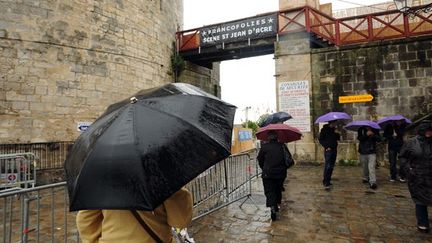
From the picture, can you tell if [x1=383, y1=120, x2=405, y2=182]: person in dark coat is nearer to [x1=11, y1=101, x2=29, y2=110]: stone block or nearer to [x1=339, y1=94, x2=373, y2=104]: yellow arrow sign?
[x1=339, y1=94, x2=373, y2=104]: yellow arrow sign

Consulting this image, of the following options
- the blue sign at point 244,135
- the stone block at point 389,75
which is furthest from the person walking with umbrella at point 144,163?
the blue sign at point 244,135

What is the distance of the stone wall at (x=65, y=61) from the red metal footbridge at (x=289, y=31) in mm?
2804

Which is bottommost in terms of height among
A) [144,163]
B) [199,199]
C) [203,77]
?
[199,199]

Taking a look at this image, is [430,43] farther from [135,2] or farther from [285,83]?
[135,2]

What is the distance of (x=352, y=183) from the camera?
768cm

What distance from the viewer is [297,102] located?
11680mm

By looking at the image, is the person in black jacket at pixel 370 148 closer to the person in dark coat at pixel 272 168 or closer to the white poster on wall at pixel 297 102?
the person in dark coat at pixel 272 168

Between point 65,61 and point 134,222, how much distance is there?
35.4 ft

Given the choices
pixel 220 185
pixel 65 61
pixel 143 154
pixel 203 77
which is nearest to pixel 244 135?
pixel 203 77

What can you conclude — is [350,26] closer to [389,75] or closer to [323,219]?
[389,75]

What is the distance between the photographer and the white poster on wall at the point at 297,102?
37.8 feet

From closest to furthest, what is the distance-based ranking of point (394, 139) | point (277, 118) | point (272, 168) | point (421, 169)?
1. point (421, 169)
2. point (272, 168)
3. point (277, 118)
4. point (394, 139)

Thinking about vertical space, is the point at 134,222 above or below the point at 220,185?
above

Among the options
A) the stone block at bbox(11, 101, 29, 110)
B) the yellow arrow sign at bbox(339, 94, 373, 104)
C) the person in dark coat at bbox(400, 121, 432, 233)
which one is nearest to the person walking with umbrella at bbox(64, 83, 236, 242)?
the person in dark coat at bbox(400, 121, 432, 233)
